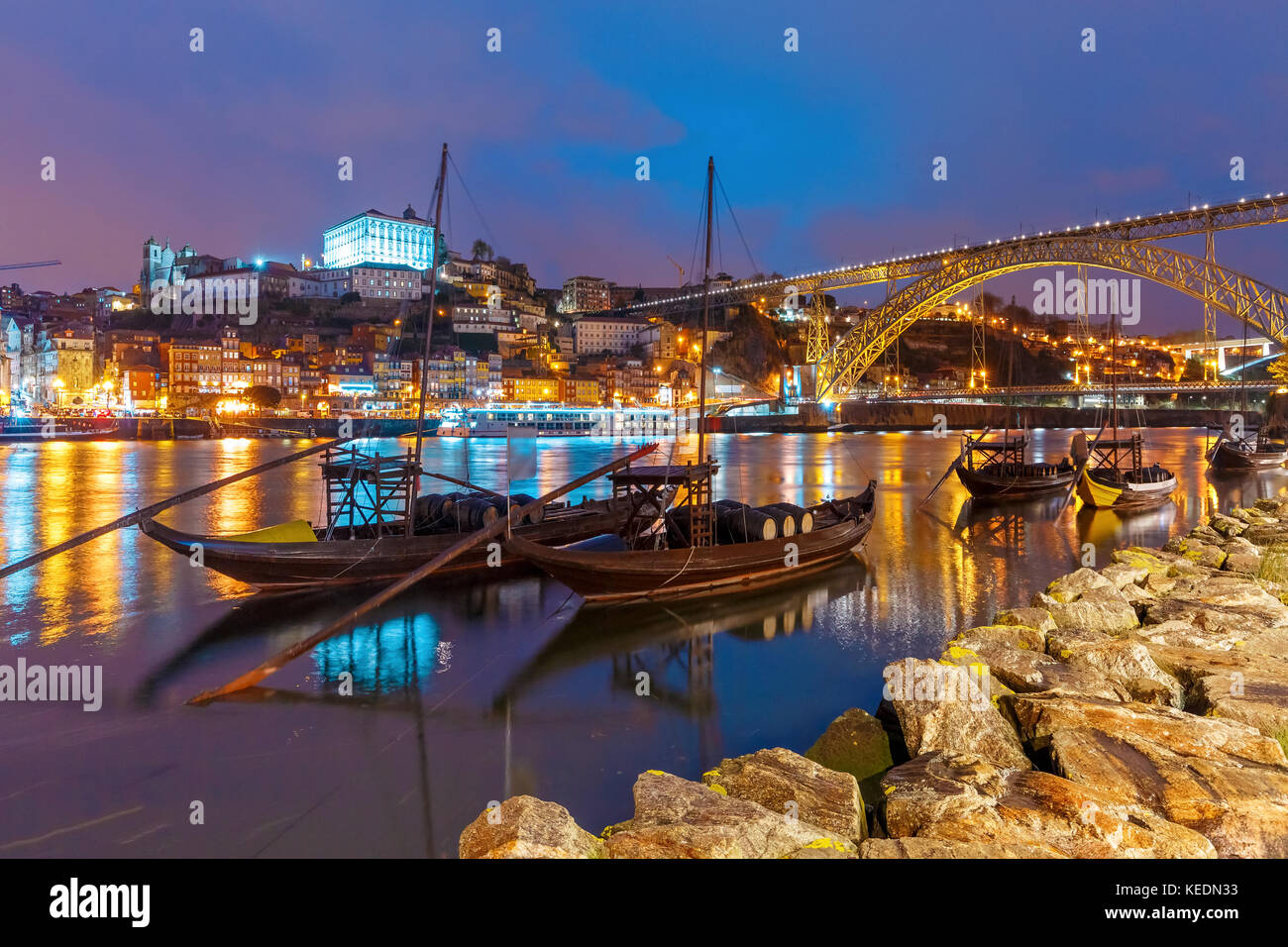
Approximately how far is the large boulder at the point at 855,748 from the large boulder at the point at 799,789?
29.9 inches

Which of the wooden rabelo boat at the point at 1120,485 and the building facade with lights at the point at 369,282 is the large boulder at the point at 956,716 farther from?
the building facade with lights at the point at 369,282

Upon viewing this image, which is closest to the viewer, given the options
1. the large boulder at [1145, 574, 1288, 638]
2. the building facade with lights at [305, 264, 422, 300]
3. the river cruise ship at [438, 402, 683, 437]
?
the large boulder at [1145, 574, 1288, 638]

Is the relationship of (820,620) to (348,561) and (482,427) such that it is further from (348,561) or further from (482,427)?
(482,427)

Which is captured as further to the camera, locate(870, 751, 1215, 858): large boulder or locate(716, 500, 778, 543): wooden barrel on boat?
locate(716, 500, 778, 543): wooden barrel on boat

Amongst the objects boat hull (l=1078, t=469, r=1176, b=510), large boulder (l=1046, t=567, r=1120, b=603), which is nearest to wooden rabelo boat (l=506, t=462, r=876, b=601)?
large boulder (l=1046, t=567, r=1120, b=603)

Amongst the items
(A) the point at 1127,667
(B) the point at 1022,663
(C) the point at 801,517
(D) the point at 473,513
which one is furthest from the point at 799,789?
(D) the point at 473,513

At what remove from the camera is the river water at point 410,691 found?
5.44m

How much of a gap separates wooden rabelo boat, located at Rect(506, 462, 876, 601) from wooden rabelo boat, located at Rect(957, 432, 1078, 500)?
11.1m

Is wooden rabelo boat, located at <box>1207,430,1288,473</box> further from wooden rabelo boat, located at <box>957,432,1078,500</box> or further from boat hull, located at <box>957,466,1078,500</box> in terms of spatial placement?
boat hull, located at <box>957,466,1078,500</box>

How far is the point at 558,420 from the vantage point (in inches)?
3285

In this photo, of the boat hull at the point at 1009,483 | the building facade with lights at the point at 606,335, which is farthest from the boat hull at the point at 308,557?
the building facade with lights at the point at 606,335

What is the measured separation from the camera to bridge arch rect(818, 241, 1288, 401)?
130 feet

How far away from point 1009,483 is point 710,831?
21943 mm
